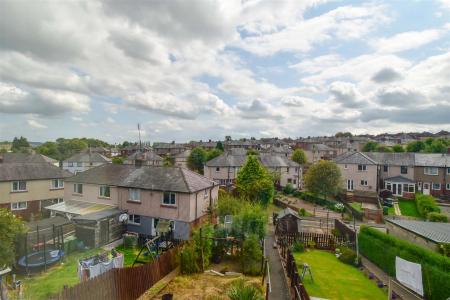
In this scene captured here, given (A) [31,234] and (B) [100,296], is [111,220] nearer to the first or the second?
(A) [31,234]

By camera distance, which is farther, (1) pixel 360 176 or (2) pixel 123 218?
(1) pixel 360 176

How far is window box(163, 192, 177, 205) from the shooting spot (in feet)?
86.1

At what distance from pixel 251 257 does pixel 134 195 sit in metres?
15.3

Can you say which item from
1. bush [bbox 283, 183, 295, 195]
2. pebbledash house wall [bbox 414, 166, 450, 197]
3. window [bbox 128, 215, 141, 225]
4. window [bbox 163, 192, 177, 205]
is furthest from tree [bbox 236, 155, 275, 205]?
pebbledash house wall [bbox 414, 166, 450, 197]

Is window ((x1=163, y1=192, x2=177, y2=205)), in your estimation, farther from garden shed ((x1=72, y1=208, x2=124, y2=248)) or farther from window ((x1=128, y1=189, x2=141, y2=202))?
garden shed ((x1=72, y1=208, x2=124, y2=248))

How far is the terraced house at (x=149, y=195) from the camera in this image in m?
25.9

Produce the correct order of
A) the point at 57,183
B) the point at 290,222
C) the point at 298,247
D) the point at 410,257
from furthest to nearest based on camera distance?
the point at 57,183
the point at 290,222
the point at 298,247
the point at 410,257

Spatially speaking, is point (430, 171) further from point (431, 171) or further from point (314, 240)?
point (314, 240)

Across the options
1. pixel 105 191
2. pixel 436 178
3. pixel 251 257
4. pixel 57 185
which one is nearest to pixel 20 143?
pixel 57 185

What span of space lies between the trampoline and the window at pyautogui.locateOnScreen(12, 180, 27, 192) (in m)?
18.6

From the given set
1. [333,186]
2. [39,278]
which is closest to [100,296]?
[39,278]

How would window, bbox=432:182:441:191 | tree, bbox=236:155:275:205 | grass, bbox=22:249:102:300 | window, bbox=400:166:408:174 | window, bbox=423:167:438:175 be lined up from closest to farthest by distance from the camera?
1. grass, bbox=22:249:102:300
2. tree, bbox=236:155:275:205
3. window, bbox=432:182:441:191
4. window, bbox=423:167:438:175
5. window, bbox=400:166:408:174

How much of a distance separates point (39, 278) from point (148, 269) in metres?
8.89

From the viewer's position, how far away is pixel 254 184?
39406 mm
